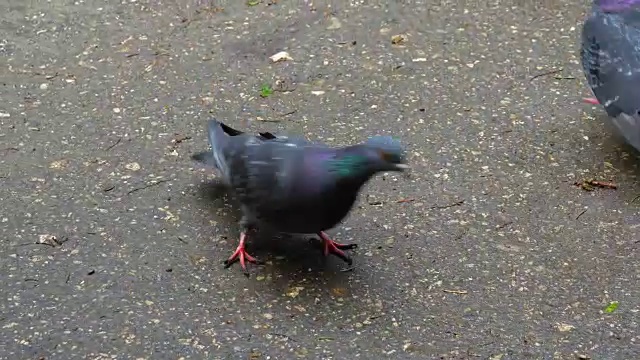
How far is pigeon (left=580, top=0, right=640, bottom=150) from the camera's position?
13.4 ft

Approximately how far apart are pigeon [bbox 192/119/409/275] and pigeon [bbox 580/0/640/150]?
1445 mm

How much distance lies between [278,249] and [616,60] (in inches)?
77.7

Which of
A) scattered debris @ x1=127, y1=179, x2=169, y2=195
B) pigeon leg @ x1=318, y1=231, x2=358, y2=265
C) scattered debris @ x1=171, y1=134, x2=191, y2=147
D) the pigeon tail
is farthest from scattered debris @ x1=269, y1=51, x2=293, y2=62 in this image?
pigeon leg @ x1=318, y1=231, x2=358, y2=265

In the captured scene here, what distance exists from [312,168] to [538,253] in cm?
116

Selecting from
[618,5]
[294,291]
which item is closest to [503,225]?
[294,291]

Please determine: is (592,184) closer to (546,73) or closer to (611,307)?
(611,307)

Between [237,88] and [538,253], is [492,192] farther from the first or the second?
[237,88]

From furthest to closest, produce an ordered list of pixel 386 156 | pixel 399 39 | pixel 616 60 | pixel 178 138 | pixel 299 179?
pixel 399 39
pixel 178 138
pixel 616 60
pixel 299 179
pixel 386 156

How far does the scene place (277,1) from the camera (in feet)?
18.5

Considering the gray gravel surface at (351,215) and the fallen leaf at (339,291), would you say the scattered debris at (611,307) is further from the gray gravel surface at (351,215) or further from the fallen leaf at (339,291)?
the fallen leaf at (339,291)

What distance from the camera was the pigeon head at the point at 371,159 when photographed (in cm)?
320

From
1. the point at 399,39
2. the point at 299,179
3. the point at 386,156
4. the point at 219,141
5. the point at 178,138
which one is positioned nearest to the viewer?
the point at 386,156

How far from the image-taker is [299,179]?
10.9 ft

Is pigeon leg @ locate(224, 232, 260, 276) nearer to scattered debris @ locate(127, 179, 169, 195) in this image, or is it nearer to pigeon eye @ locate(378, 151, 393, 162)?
scattered debris @ locate(127, 179, 169, 195)
